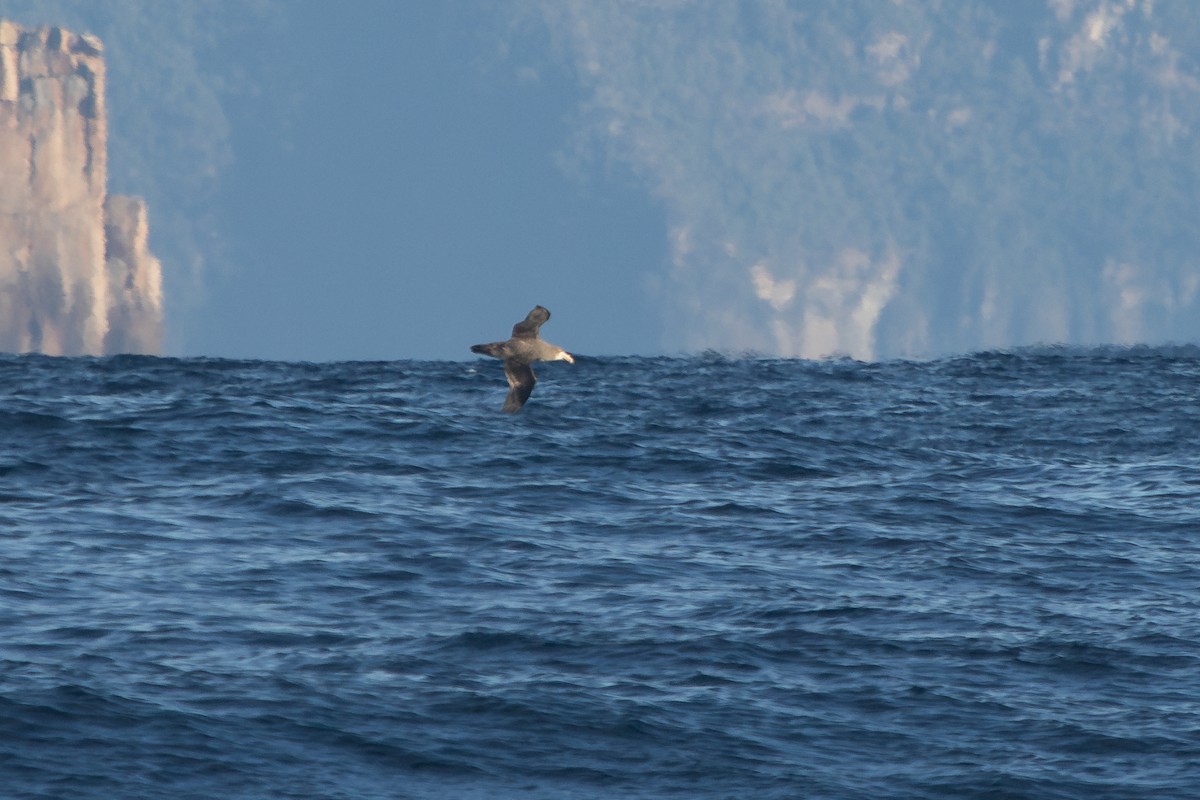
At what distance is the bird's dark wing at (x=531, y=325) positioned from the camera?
76.8 feet

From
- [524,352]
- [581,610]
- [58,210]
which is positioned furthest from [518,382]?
[58,210]

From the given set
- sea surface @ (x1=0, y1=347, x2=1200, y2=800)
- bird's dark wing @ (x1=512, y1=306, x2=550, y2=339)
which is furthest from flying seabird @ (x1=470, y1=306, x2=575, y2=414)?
sea surface @ (x1=0, y1=347, x2=1200, y2=800)

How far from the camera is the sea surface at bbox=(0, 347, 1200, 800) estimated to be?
18.4 meters

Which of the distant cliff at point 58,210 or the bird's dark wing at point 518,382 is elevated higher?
the distant cliff at point 58,210

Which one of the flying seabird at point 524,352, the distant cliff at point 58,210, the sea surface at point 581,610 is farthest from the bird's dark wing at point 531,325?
the distant cliff at point 58,210

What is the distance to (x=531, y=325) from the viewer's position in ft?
77.7

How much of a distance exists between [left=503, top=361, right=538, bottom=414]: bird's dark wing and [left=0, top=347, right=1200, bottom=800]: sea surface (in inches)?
125

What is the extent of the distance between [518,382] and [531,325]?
92cm

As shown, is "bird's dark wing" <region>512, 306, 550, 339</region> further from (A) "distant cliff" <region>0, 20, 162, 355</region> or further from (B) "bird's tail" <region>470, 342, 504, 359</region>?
(A) "distant cliff" <region>0, 20, 162, 355</region>

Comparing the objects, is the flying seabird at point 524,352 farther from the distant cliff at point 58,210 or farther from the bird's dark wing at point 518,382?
the distant cliff at point 58,210

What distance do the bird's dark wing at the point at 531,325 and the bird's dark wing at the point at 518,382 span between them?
1.47 ft

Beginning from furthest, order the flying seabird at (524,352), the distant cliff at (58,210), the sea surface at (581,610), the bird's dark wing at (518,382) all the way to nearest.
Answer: the distant cliff at (58,210) < the flying seabird at (524,352) < the bird's dark wing at (518,382) < the sea surface at (581,610)

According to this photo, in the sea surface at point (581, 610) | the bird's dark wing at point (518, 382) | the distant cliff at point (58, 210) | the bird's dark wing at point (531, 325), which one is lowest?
the sea surface at point (581, 610)

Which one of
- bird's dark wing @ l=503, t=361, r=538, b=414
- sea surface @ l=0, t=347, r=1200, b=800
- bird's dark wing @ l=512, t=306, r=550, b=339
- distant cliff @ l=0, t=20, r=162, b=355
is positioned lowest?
sea surface @ l=0, t=347, r=1200, b=800
